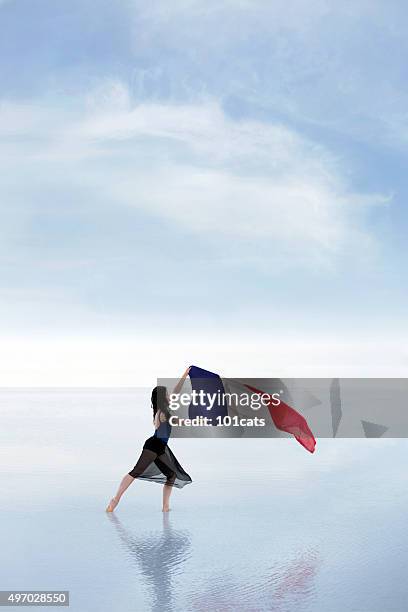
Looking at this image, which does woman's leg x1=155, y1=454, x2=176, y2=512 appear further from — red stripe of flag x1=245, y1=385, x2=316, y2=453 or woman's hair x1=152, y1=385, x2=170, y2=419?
red stripe of flag x1=245, y1=385, x2=316, y2=453

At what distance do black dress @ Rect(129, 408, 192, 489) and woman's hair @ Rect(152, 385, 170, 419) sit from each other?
20 centimetres

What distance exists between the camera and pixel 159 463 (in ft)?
30.7

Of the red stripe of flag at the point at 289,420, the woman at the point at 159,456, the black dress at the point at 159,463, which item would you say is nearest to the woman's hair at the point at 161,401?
the woman at the point at 159,456

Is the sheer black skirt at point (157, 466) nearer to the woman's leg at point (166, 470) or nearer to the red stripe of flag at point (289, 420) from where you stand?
the woman's leg at point (166, 470)

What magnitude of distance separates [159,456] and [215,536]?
1309 millimetres

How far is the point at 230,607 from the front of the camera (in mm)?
5879

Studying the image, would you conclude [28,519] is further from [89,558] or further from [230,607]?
[230,607]

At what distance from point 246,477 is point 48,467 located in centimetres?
388

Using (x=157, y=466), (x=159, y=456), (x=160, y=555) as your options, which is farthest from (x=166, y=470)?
(x=160, y=555)

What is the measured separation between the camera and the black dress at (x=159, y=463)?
9219mm

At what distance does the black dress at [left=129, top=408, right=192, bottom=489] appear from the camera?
9.22m

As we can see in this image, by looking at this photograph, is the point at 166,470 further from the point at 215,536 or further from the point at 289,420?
the point at 289,420

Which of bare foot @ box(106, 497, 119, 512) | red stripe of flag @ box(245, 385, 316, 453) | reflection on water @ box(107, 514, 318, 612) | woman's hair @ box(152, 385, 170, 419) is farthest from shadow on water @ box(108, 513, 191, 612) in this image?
red stripe of flag @ box(245, 385, 316, 453)

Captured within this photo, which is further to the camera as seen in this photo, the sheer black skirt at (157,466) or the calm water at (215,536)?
the sheer black skirt at (157,466)
